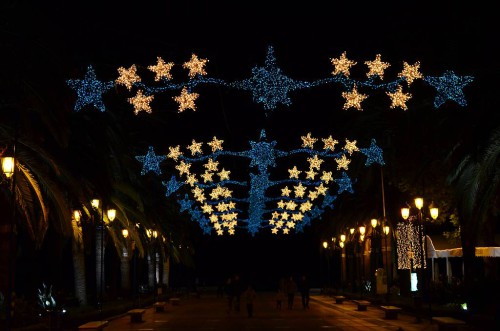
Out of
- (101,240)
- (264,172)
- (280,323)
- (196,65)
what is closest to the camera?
(196,65)

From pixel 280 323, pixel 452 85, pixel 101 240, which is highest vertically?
pixel 452 85

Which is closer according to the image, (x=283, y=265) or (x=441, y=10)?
(x=441, y=10)

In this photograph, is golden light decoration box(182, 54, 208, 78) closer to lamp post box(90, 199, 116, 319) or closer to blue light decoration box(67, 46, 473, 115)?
blue light decoration box(67, 46, 473, 115)

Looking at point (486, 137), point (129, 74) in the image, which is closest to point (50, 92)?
point (129, 74)

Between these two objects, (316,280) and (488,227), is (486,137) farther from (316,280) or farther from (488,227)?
(316,280)

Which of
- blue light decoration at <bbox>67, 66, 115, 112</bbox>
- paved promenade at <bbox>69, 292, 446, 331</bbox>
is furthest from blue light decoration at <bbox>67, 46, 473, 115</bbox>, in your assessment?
paved promenade at <bbox>69, 292, 446, 331</bbox>

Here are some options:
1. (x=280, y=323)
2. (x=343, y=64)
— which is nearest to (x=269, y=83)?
(x=343, y=64)

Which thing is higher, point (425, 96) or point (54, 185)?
point (425, 96)

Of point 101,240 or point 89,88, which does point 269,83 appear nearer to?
point 89,88

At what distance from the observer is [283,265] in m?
100

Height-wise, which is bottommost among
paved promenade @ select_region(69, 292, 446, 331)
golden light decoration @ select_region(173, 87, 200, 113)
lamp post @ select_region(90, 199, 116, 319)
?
paved promenade @ select_region(69, 292, 446, 331)

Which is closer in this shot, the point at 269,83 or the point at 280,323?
the point at 269,83

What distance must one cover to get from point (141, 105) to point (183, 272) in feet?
285

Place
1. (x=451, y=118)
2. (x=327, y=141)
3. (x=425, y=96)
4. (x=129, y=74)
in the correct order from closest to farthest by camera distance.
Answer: (x=129, y=74) < (x=451, y=118) < (x=327, y=141) < (x=425, y=96)
